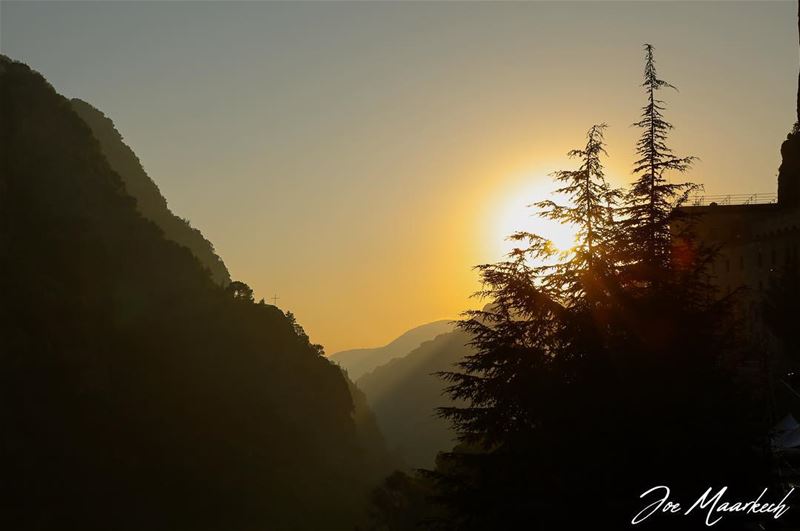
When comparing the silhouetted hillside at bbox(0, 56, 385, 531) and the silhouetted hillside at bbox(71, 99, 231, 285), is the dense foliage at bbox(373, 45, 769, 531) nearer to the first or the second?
the silhouetted hillside at bbox(0, 56, 385, 531)

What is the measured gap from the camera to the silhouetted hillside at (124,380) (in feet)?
306

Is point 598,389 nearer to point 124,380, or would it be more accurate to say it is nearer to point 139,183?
point 124,380

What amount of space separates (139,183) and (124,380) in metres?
90.7

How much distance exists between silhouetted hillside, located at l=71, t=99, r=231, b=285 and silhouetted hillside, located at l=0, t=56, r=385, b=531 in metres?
54.7

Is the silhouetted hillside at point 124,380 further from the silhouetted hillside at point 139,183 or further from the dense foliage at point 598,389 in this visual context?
the dense foliage at point 598,389

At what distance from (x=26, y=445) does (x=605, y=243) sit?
8168cm

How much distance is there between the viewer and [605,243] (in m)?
24.9

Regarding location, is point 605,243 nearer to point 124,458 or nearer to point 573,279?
point 573,279

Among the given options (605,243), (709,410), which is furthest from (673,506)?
(605,243)

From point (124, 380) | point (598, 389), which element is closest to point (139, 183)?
point (124, 380)

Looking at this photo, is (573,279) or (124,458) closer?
(573,279)

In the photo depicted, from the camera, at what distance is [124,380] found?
10725cm

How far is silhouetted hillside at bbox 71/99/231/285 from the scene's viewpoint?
18612 centimetres

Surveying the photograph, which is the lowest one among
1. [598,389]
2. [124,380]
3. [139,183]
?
[598,389]
